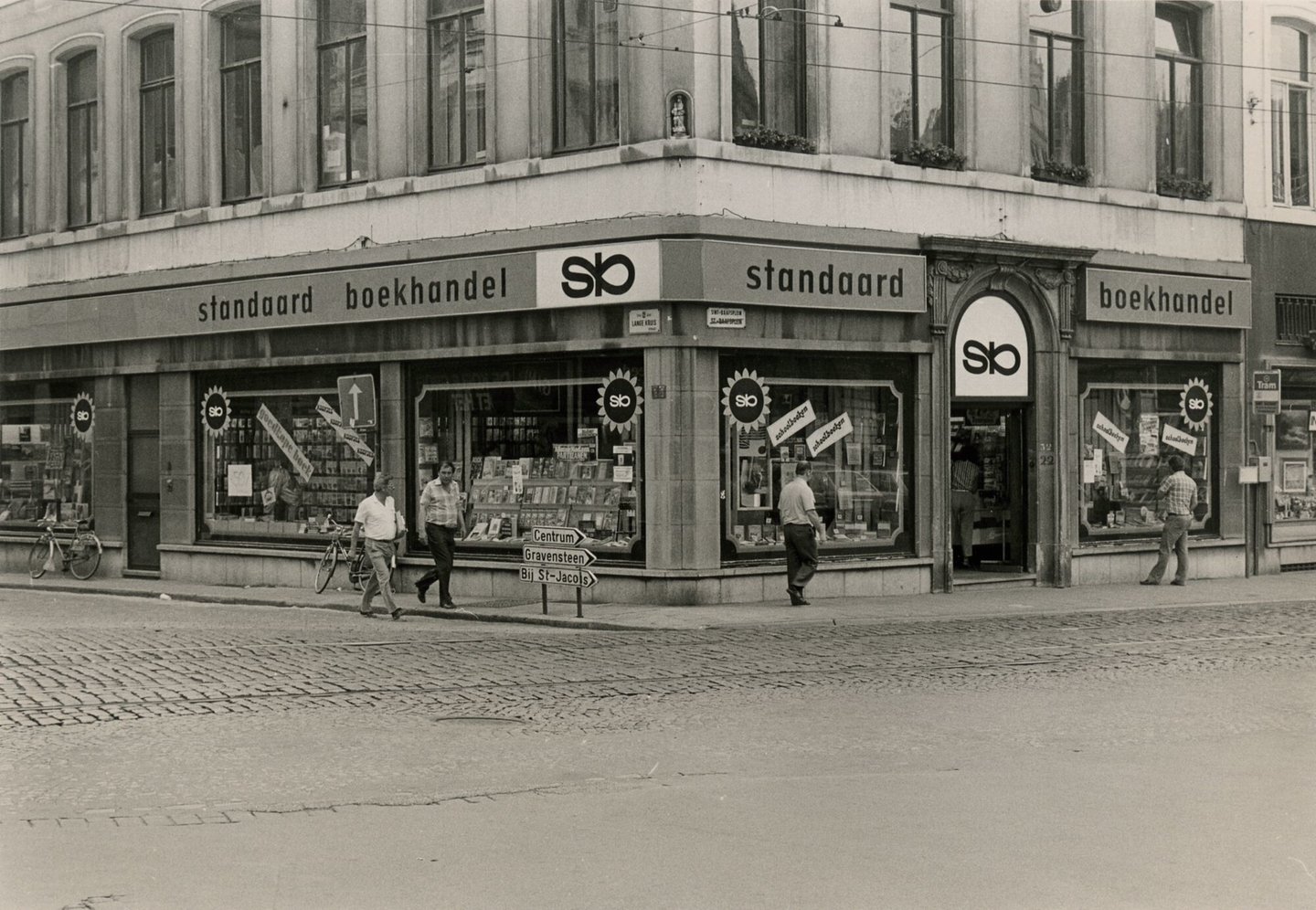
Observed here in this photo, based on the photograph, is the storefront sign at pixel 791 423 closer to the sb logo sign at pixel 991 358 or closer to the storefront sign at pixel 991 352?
the storefront sign at pixel 991 352

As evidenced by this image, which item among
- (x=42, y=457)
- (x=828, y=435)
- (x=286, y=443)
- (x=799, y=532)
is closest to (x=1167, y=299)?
(x=828, y=435)

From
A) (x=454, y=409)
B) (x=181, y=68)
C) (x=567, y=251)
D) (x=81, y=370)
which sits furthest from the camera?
(x=81, y=370)

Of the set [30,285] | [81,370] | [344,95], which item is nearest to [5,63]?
[30,285]

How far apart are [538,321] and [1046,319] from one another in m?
7.53

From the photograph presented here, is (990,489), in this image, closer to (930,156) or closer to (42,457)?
(930,156)

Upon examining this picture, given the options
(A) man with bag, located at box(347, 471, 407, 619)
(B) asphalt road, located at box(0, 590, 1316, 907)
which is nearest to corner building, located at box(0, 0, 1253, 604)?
(A) man with bag, located at box(347, 471, 407, 619)

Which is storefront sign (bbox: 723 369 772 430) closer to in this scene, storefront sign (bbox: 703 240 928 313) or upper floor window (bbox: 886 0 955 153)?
storefront sign (bbox: 703 240 928 313)

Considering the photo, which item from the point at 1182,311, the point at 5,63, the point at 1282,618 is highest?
the point at 5,63

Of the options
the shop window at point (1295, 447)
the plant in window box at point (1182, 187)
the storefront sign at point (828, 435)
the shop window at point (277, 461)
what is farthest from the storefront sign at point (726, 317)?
the shop window at point (1295, 447)

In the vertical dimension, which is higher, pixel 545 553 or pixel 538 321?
pixel 538 321

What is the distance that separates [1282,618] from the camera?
18.0m

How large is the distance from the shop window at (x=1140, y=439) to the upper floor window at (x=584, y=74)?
27.3 feet

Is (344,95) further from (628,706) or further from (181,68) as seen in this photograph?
(628,706)

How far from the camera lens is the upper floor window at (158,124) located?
82.4 ft
